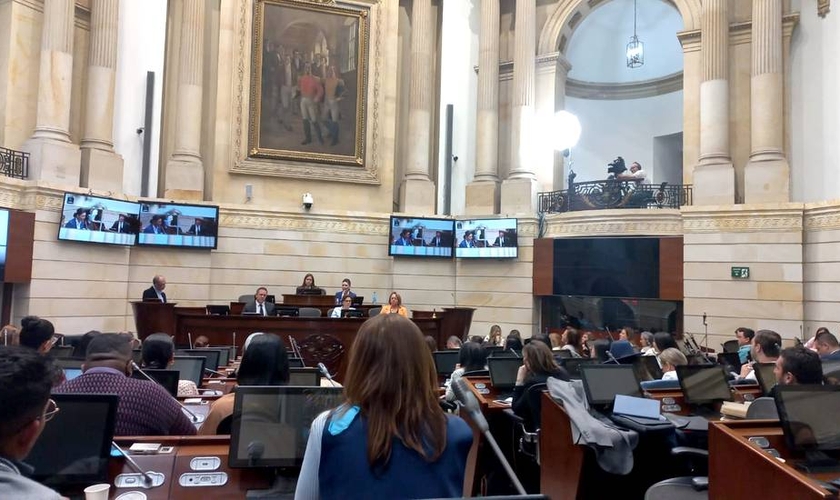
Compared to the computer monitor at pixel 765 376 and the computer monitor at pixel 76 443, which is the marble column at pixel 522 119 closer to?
the computer monitor at pixel 765 376

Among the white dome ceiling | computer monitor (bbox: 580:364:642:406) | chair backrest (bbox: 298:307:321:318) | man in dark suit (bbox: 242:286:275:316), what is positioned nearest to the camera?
computer monitor (bbox: 580:364:642:406)

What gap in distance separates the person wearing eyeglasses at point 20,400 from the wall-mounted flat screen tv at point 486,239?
1345cm

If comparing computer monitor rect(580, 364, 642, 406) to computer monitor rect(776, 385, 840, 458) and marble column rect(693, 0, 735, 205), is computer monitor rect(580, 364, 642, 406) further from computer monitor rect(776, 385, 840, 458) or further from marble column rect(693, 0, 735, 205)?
marble column rect(693, 0, 735, 205)

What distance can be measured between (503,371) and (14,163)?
35.7ft

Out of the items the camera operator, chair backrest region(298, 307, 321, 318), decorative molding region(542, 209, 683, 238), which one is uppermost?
the camera operator

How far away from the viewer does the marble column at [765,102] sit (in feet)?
42.2

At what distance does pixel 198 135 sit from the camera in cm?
1487

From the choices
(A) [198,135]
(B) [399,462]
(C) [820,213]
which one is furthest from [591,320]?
(B) [399,462]

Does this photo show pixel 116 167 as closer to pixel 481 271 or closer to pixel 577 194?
pixel 481 271

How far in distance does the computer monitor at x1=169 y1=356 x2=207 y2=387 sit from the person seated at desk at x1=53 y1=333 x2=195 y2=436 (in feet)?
7.32

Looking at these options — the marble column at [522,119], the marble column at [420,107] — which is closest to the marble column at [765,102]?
the marble column at [522,119]

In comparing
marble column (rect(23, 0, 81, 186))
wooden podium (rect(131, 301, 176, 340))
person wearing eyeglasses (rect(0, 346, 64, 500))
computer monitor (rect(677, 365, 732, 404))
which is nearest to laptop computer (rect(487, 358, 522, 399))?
computer monitor (rect(677, 365, 732, 404))

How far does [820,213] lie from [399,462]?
12.7 meters

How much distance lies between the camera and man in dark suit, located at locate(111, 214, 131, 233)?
507 inches
